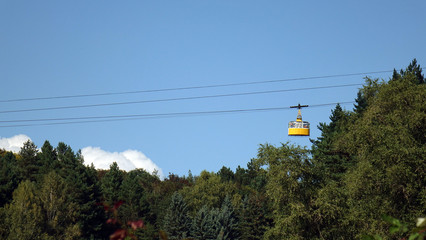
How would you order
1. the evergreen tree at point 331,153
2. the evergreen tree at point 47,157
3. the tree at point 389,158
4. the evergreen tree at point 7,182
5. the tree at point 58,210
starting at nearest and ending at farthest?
1. the tree at point 389,158
2. the evergreen tree at point 331,153
3. the tree at point 58,210
4. the evergreen tree at point 7,182
5. the evergreen tree at point 47,157

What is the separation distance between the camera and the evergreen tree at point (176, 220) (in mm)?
107312

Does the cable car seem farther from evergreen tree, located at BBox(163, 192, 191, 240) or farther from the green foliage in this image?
the green foliage

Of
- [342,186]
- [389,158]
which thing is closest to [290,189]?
[342,186]

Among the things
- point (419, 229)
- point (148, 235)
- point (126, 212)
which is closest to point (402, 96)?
point (419, 229)

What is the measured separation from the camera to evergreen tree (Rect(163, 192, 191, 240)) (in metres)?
107

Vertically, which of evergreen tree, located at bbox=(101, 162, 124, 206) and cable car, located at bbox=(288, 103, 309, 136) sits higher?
evergreen tree, located at bbox=(101, 162, 124, 206)

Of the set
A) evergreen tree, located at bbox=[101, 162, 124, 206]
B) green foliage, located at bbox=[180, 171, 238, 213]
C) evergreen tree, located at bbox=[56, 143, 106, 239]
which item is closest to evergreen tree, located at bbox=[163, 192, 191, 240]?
evergreen tree, located at bbox=[56, 143, 106, 239]

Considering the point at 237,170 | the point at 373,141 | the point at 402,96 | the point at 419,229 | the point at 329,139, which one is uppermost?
the point at 237,170

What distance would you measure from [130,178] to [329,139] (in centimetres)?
4701

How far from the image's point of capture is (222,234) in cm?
10219

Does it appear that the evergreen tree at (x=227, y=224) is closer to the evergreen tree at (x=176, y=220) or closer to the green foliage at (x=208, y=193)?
the evergreen tree at (x=176, y=220)

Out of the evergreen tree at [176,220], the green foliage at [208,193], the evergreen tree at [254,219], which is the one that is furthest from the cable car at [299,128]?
the green foliage at [208,193]

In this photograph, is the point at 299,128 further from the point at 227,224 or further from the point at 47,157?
the point at 47,157

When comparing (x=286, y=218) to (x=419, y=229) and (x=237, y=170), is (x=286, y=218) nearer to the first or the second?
(x=419, y=229)
